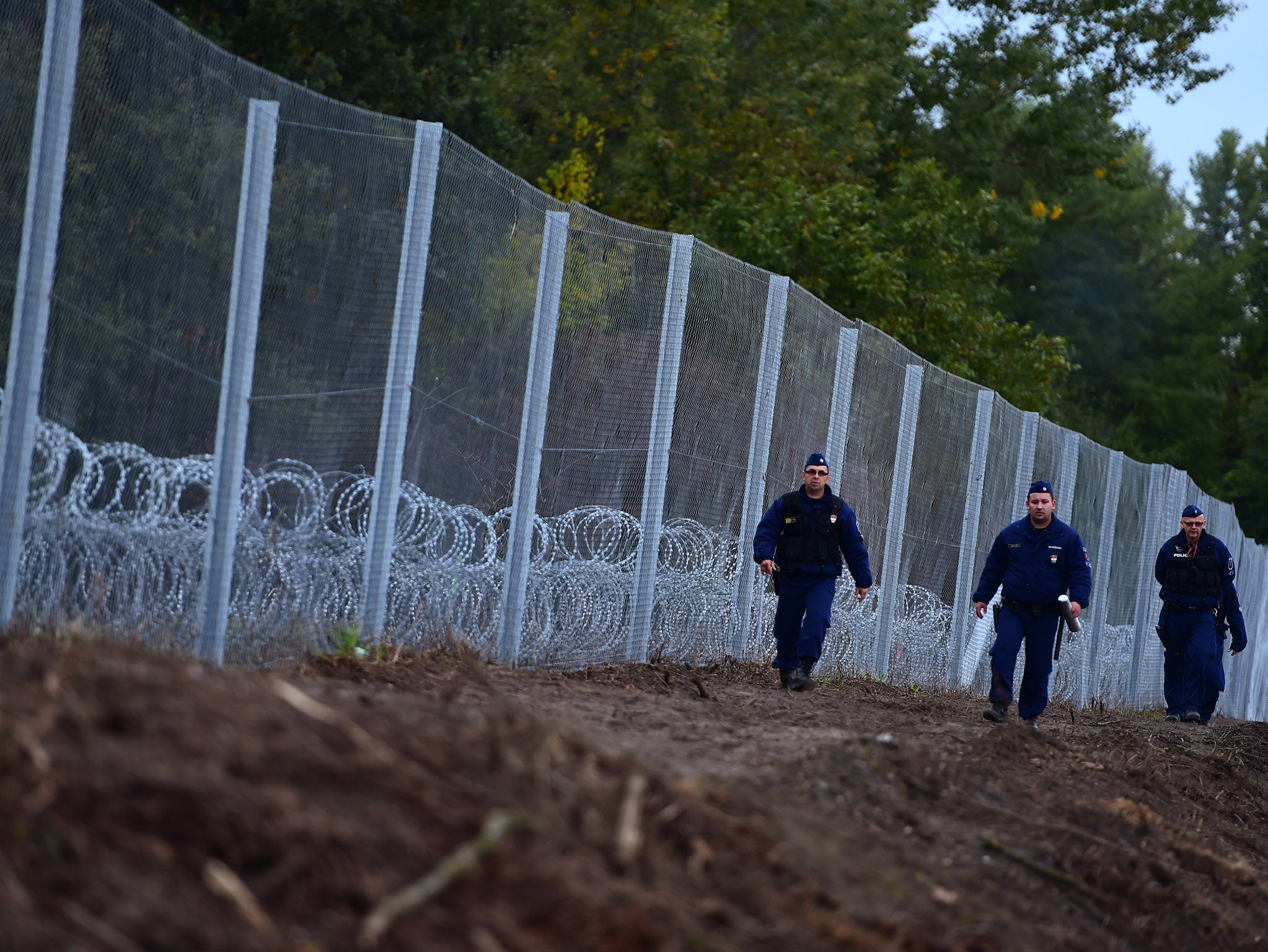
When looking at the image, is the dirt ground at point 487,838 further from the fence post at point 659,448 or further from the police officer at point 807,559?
the police officer at point 807,559

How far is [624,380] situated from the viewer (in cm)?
954

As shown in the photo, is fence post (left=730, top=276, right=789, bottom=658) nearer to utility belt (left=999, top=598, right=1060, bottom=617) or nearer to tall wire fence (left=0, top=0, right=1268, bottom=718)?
tall wire fence (left=0, top=0, right=1268, bottom=718)

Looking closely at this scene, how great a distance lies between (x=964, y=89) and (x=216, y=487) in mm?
26491

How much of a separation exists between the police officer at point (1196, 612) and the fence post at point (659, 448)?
557 cm

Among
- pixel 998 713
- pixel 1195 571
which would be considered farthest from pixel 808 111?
pixel 998 713

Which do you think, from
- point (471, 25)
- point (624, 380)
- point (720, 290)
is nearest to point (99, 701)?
point (624, 380)

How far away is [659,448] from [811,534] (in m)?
1.15

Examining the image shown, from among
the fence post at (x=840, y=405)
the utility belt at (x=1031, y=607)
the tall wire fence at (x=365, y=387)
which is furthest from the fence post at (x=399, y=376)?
the fence post at (x=840, y=405)

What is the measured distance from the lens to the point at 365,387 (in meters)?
7.22

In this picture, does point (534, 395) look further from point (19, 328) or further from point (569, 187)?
point (569, 187)

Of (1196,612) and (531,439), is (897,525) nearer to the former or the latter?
(1196,612)

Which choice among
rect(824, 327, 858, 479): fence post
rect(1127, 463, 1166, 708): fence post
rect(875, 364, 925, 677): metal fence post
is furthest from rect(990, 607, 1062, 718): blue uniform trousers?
rect(1127, 463, 1166, 708): fence post

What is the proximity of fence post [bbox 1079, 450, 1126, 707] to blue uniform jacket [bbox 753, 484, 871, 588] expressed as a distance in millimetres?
7835

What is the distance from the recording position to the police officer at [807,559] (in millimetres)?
10102
